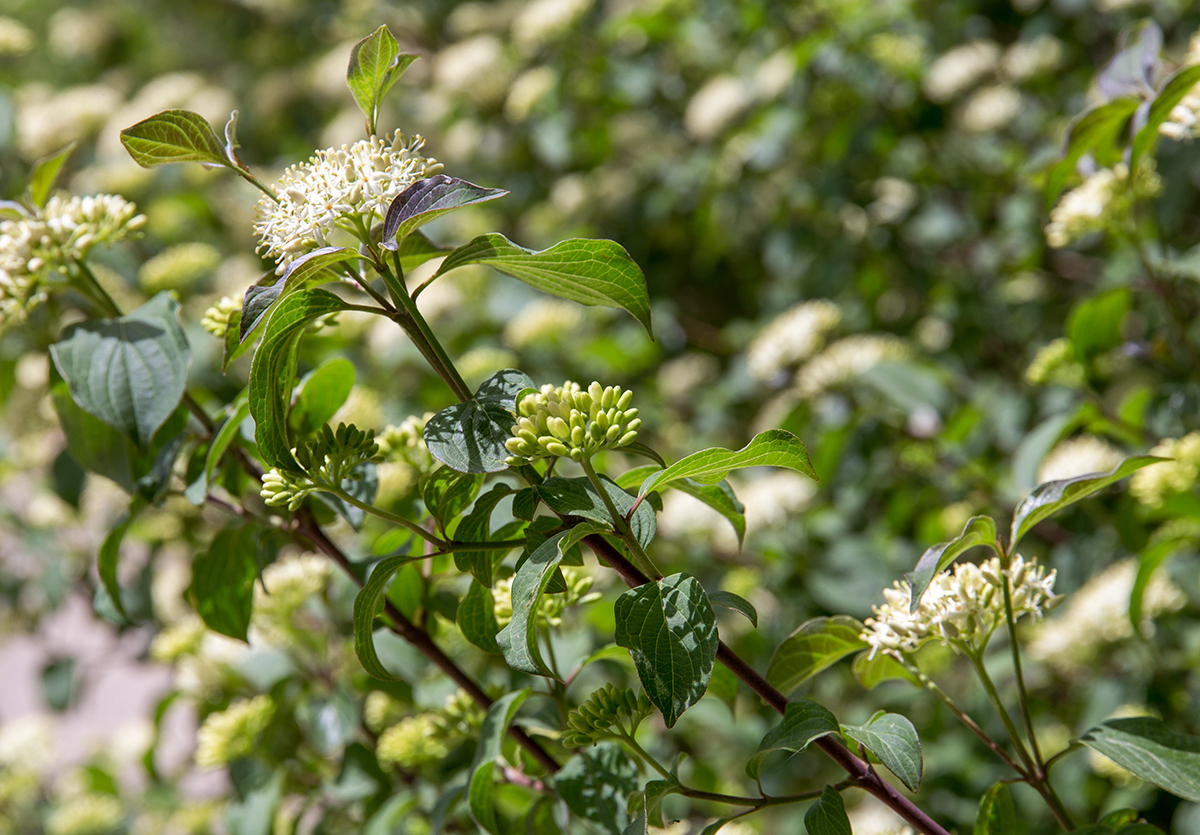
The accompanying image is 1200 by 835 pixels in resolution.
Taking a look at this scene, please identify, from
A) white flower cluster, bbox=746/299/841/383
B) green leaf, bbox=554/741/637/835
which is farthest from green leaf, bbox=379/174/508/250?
white flower cluster, bbox=746/299/841/383

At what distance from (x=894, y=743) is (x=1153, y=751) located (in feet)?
0.63

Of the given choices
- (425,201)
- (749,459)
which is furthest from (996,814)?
(425,201)

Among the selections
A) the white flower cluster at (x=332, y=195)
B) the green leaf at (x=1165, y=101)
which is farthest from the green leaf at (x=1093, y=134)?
the white flower cluster at (x=332, y=195)

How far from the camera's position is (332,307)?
0.55 metres

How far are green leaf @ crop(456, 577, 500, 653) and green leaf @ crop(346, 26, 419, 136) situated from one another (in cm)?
32

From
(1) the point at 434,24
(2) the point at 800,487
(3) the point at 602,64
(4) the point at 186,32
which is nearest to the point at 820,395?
(2) the point at 800,487

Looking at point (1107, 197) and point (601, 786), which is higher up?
point (1107, 197)

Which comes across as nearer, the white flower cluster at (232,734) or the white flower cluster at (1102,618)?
the white flower cluster at (232,734)

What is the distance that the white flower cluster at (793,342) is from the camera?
5.47 feet

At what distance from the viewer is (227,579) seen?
81cm

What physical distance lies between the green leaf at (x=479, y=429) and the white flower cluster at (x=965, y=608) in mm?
284

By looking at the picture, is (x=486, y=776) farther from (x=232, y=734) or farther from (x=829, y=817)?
(x=232, y=734)

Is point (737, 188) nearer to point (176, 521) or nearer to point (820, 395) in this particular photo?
point (820, 395)

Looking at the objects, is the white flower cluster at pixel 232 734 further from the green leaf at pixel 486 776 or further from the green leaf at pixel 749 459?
the green leaf at pixel 749 459
